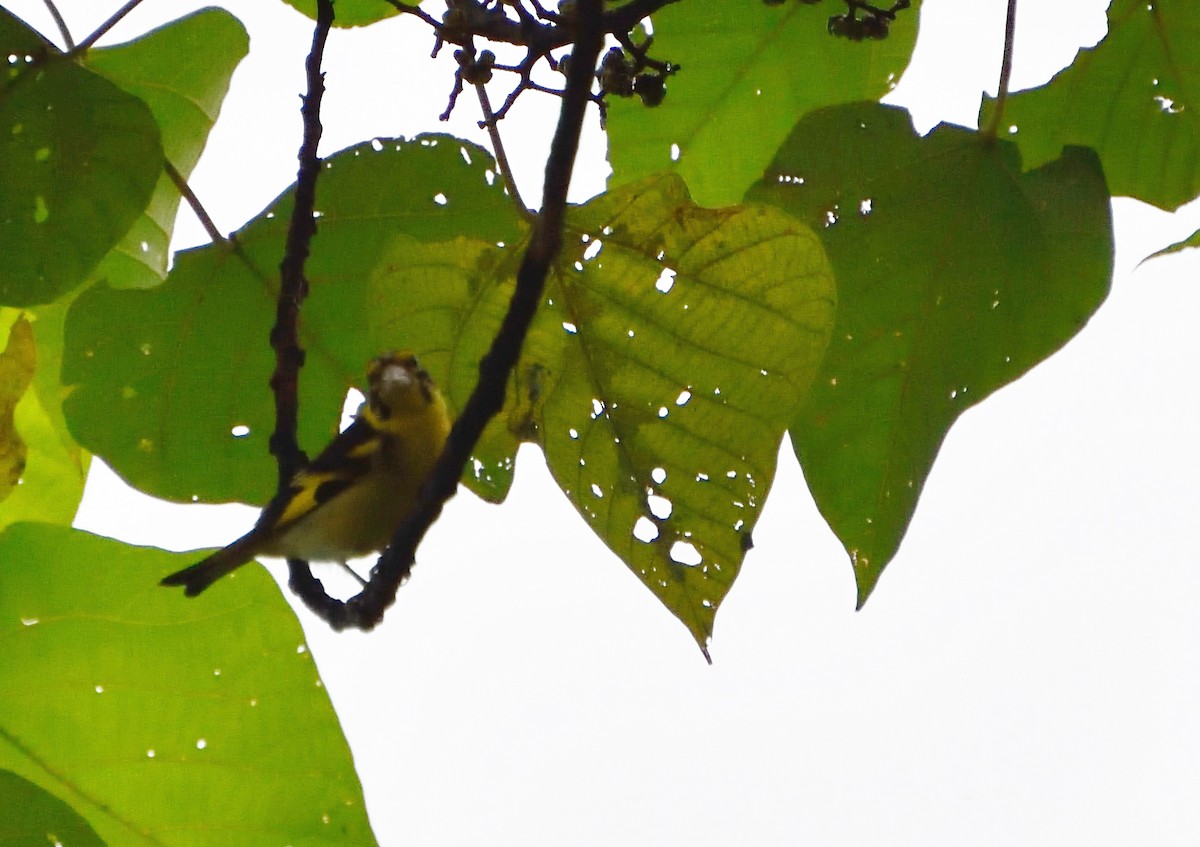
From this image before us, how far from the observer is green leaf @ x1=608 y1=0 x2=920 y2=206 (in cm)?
236

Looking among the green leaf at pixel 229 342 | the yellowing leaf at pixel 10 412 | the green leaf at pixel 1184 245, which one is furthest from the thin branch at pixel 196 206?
the green leaf at pixel 1184 245

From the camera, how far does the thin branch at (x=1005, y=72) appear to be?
201 centimetres

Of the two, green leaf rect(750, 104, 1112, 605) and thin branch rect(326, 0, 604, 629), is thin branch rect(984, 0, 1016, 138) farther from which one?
thin branch rect(326, 0, 604, 629)

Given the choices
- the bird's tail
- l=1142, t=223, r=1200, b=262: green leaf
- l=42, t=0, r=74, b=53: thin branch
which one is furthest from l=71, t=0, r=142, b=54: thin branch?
l=1142, t=223, r=1200, b=262: green leaf

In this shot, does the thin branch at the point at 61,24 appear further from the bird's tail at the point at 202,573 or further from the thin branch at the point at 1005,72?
the thin branch at the point at 1005,72

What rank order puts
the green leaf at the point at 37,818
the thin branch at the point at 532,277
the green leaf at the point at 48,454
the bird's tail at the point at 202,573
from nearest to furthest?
1. the thin branch at the point at 532,277
2. the green leaf at the point at 37,818
3. the bird's tail at the point at 202,573
4. the green leaf at the point at 48,454

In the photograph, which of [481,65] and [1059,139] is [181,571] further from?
[1059,139]

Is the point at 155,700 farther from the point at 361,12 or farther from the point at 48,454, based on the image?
the point at 361,12

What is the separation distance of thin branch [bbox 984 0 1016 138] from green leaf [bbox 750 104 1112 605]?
74mm

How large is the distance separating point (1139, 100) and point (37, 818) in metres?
1.82

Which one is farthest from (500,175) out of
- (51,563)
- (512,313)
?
(512,313)

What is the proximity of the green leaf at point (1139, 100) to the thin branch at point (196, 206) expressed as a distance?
119cm

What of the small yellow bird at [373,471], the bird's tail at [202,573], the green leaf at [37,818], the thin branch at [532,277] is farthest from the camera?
the small yellow bird at [373,471]

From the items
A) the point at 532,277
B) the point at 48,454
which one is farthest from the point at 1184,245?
the point at 48,454
